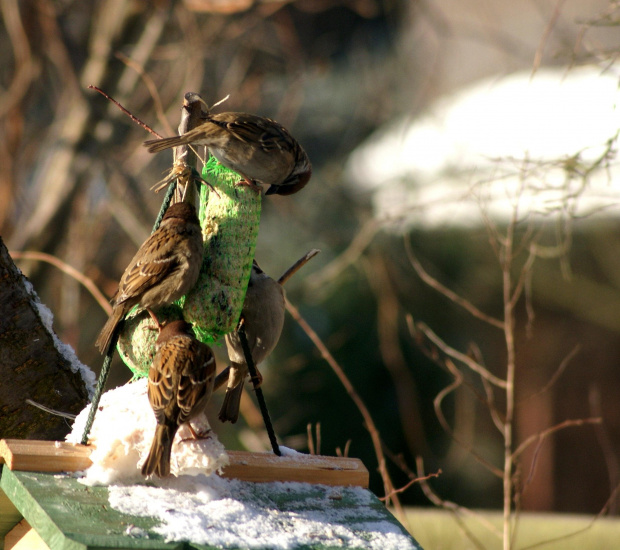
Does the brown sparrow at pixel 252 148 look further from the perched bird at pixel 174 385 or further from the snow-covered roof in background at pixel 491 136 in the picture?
the snow-covered roof in background at pixel 491 136

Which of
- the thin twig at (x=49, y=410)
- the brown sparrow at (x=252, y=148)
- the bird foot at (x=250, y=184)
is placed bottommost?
the thin twig at (x=49, y=410)

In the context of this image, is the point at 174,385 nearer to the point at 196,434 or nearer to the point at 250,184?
the point at 196,434

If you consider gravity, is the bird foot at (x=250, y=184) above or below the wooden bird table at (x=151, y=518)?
above

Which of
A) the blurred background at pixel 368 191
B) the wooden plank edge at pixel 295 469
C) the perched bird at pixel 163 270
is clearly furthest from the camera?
the blurred background at pixel 368 191

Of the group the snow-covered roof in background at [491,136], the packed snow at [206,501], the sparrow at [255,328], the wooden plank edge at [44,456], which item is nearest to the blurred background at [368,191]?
the snow-covered roof in background at [491,136]

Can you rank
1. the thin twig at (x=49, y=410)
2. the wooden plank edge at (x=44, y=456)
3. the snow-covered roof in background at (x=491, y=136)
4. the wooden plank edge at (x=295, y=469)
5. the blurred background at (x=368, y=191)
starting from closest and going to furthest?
the wooden plank edge at (x=44, y=456), the wooden plank edge at (x=295, y=469), the thin twig at (x=49, y=410), the blurred background at (x=368, y=191), the snow-covered roof in background at (x=491, y=136)

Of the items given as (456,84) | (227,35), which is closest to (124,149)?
(227,35)

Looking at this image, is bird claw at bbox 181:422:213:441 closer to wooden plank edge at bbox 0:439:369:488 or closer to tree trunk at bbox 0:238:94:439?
wooden plank edge at bbox 0:439:369:488

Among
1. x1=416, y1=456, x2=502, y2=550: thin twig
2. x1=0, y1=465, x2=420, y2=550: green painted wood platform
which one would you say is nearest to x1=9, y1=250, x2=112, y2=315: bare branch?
x1=0, y1=465, x2=420, y2=550: green painted wood platform
